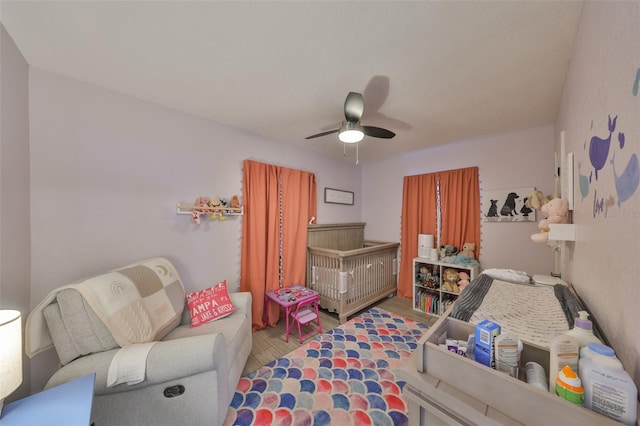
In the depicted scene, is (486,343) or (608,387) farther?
(486,343)

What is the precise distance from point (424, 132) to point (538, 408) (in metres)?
2.58

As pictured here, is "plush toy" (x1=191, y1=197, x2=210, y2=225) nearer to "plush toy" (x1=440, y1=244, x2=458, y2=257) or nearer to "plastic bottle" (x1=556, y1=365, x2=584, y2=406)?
"plastic bottle" (x1=556, y1=365, x2=584, y2=406)

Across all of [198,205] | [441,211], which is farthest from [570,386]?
[441,211]

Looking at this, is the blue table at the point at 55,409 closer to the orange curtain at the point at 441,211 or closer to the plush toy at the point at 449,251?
the plush toy at the point at 449,251

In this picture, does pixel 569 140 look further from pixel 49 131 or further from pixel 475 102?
pixel 49 131

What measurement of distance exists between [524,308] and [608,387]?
78 cm

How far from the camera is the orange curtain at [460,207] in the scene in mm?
2842

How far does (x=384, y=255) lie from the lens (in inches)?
132

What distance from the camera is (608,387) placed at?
20.4 inches

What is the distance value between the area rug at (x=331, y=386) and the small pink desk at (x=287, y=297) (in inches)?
16.0

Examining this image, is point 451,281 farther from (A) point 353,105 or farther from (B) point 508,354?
(A) point 353,105

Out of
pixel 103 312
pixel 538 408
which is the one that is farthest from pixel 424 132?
pixel 103 312

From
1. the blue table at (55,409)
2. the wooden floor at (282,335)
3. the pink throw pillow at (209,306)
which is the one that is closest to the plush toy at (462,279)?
the wooden floor at (282,335)

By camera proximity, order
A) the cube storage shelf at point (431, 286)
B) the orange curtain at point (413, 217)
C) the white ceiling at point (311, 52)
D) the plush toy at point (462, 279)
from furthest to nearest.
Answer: the orange curtain at point (413, 217) → the cube storage shelf at point (431, 286) → the plush toy at point (462, 279) → the white ceiling at point (311, 52)
